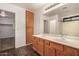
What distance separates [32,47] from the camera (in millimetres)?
3758

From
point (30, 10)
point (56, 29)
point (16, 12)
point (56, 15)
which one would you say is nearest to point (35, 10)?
point (30, 10)

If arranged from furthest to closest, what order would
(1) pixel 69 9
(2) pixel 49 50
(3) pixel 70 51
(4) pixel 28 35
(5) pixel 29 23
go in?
(4) pixel 28 35 → (5) pixel 29 23 → (2) pixel 49 50 → (1) pixel 69 9 → (3) pixel 70 51

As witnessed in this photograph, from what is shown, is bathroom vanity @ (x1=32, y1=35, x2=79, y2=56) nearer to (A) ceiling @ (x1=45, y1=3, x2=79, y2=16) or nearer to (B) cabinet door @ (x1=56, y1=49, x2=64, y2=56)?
(B) cabinet door @ (x1=56, y1=49, x2=64, y2=56)

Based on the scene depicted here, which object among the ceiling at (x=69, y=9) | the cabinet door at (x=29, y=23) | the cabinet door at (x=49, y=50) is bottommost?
the cabinet door at (x=49, y=50)

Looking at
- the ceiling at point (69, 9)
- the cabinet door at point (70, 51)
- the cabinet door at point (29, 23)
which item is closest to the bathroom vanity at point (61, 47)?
the cabinet door at point (70, 51)

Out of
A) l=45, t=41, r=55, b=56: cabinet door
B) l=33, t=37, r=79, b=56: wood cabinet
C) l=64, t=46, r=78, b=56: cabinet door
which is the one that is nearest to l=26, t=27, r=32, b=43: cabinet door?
l=33, t=37, r=79, b=56: wood cabinet

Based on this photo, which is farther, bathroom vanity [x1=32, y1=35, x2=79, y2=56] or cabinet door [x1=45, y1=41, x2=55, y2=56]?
cabinet door [x1=45, y1=41, x2=55, y2=56]

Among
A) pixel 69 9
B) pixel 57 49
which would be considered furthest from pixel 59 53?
pixel 69 9

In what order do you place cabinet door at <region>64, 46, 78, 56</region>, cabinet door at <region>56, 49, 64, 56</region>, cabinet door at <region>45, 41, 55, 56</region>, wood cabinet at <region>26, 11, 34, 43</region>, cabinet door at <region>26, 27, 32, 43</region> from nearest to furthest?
cabinet door at <region>64, 46, 78, 56</region>
cabinet door at <region>56, 49, 64, 56</region>
cabinet door at <region>45, 41, 55, 56</region>
wood cabinet at <region>26, 11, 34, 43</region>
cabinet door at <region>26, 27, 32, 43</region>

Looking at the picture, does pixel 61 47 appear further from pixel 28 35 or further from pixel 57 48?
pixel 28 35

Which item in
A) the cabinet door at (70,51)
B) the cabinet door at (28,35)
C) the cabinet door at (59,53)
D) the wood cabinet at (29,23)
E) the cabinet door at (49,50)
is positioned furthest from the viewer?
the cabinet door at (28,35)

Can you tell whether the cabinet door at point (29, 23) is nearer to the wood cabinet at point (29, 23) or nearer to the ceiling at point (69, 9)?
the wood cabinet at point (29, 23)

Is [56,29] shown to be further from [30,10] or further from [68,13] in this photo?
[30,10]

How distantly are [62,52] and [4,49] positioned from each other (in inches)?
86.1
